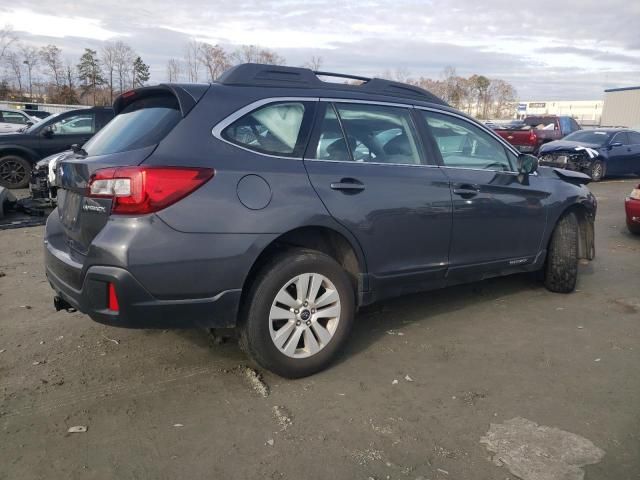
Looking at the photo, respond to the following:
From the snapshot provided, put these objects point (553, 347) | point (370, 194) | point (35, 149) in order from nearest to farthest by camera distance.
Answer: point (370, 194)
point (553, 347)
point (35, 149)

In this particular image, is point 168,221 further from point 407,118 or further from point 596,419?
point 596,419

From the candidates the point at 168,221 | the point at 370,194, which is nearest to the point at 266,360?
the point at 168,221

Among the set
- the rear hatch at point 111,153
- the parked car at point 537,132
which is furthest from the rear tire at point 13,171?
the parked car at point 537,132

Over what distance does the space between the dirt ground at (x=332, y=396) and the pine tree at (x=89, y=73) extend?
46052mm

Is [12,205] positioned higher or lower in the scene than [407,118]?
lower

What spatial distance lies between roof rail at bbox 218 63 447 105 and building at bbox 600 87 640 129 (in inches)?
1780

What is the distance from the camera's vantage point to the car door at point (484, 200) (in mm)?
4223

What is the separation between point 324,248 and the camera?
3680mm

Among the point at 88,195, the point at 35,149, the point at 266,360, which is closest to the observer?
the point at 88,195

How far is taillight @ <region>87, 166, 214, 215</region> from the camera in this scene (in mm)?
2879

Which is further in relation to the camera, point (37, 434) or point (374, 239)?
point (374, 239)

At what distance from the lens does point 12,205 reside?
29.7 feet

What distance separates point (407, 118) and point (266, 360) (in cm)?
205

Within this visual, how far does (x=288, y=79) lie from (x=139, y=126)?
39.0 inches
